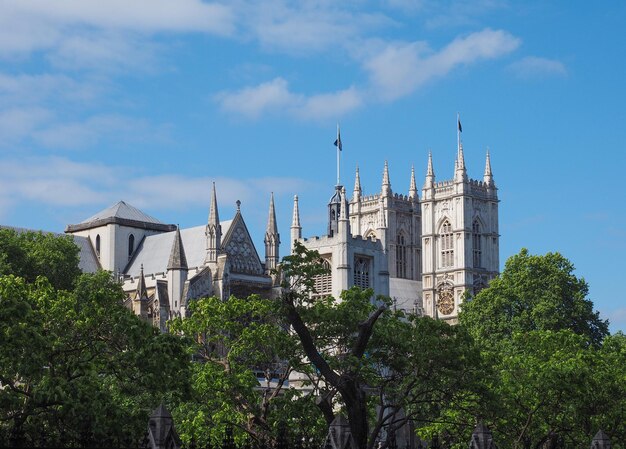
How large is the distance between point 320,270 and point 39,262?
48056mm

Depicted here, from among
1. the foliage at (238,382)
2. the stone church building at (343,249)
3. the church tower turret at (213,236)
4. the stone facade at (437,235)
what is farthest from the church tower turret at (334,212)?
the foliage at (238,382)

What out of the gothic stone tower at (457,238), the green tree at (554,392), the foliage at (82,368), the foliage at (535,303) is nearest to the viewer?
the foliage at (82,368)

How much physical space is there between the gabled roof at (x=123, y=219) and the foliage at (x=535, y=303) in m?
29.3

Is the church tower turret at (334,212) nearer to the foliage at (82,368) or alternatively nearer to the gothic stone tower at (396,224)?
Answer: the gothic stone tower at (396,224)

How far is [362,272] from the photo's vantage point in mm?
105125

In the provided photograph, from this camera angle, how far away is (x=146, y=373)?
27.6m

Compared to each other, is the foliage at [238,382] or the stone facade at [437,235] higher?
the stone facade at [437,235]

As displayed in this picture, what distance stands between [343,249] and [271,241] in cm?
1184

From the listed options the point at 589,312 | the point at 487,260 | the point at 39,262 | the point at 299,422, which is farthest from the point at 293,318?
the point at 487,260

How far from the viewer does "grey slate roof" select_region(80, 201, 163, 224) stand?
100000mm

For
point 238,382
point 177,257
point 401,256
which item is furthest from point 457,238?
point 238,382

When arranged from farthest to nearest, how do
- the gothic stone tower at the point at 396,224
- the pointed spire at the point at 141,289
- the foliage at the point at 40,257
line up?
the gothic stone tower at the point at 396,224
the pointed spire at the point at 141,289
the foliage at the point at 40,257

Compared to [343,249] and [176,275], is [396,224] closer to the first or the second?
[343,249]

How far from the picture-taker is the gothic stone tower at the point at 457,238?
12544cm
